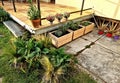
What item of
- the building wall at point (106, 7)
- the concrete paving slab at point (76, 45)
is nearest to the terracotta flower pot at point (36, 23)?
the concrete paving slab at point (76, 45)

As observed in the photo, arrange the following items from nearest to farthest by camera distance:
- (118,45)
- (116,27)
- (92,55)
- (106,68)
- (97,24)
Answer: (106,68)
(92,55)
(118,45)
(116,27)
(97,24)

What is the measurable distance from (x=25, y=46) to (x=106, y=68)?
2.02 m

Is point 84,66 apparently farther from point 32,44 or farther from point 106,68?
point 32,44

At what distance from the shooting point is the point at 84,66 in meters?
2.73

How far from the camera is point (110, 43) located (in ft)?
12.3

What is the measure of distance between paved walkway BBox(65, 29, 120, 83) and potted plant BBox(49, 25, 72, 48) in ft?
0.69

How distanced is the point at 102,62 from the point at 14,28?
2984 mm

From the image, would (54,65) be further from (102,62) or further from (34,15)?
(34,15)

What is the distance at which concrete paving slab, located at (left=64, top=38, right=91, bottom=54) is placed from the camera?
3252 millimetres

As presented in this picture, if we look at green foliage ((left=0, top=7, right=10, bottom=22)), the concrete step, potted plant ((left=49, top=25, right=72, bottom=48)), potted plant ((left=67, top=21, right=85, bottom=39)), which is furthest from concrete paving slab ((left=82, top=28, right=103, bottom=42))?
green foliage ((left=0, top=7, right=10, bottom=22))

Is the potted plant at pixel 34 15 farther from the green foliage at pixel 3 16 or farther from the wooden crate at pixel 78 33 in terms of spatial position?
the green foliage at pixel 3 16

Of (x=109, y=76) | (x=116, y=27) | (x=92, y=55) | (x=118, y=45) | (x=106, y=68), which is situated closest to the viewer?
(x=109, y=76)

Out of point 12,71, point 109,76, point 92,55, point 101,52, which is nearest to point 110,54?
point 101,52

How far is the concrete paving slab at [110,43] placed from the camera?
350 cm
